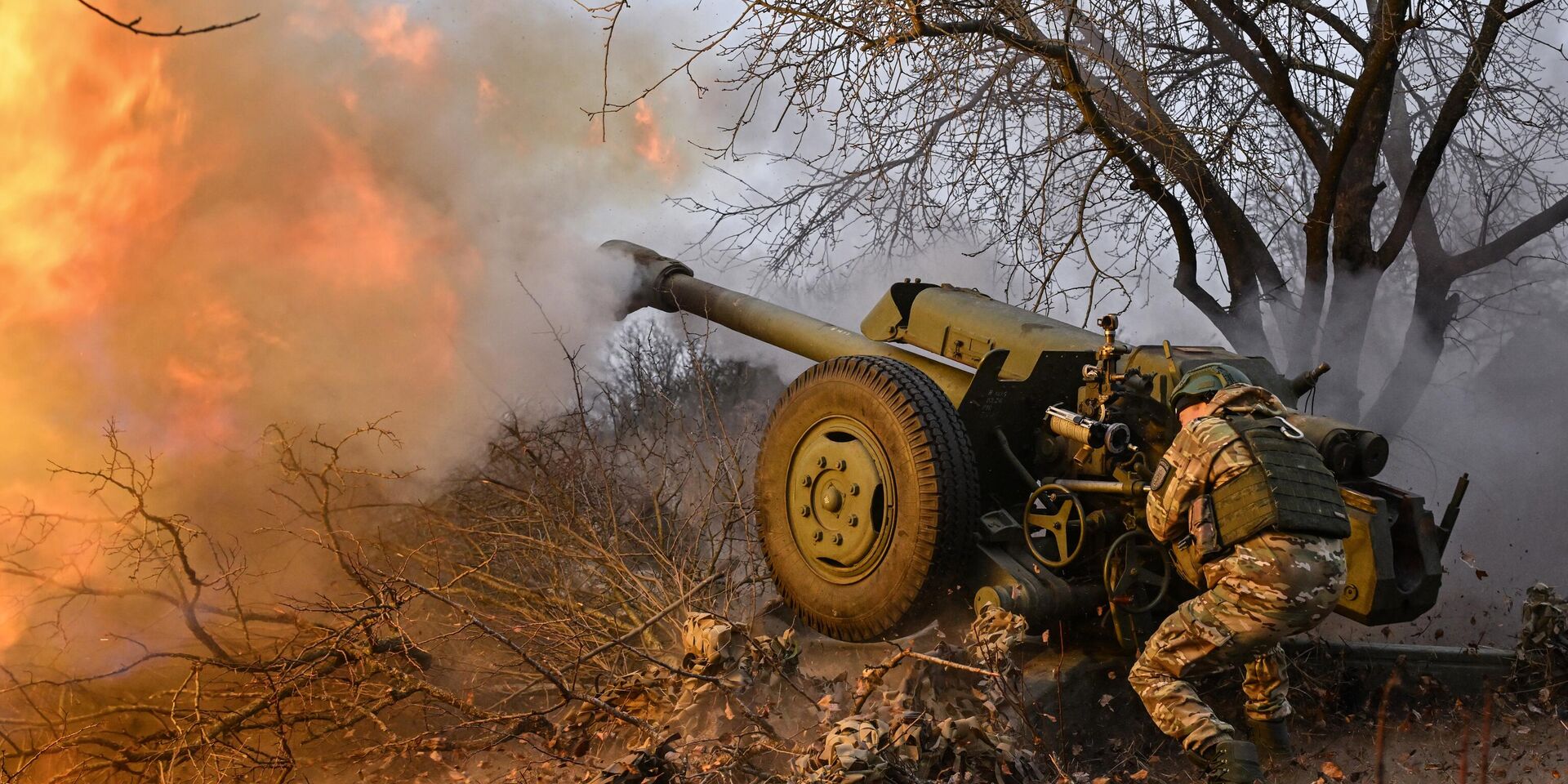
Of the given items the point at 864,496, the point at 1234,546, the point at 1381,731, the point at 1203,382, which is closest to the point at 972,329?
the point at 864,496

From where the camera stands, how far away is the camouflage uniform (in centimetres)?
425

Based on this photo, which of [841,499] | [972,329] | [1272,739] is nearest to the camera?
[1272,739]

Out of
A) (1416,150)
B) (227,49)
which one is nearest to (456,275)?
(227,49)

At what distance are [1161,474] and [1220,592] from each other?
1.59 ft

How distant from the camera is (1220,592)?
436cm

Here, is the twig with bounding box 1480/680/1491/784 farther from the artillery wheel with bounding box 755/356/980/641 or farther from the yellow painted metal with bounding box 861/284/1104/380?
the yellow painted metal with bounding box 861/284/1104/380

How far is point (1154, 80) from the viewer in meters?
8.35

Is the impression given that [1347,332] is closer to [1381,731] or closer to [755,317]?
[755,317]

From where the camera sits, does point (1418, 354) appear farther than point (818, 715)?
Yes

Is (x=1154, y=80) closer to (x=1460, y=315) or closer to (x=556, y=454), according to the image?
(x=1460, y=315)

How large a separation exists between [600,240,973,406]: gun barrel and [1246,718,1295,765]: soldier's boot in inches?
74.7

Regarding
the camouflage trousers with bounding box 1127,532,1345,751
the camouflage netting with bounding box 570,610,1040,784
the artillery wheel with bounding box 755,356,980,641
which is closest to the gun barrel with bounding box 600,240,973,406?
the artillery wheel with bounding box 755,356,980,641

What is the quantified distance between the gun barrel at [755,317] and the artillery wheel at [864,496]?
1.75ft

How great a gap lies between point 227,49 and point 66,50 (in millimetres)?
1062
